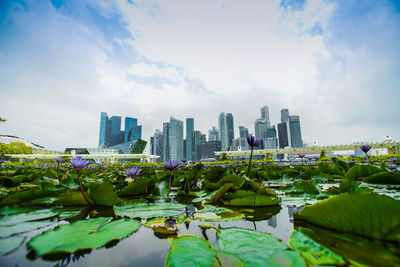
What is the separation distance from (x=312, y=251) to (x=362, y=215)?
0.68 feet

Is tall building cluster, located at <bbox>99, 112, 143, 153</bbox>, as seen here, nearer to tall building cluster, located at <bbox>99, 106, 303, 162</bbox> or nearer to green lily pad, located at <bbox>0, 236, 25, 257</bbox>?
tall building cluster, located at <bbox>99, 106, 303, 162</bbox>

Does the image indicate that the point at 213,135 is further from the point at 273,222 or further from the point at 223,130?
the point at 273,222

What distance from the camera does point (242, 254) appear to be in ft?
1.39

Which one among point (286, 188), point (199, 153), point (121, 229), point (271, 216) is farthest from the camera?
point (199, 153)

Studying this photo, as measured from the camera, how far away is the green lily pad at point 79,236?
448mm

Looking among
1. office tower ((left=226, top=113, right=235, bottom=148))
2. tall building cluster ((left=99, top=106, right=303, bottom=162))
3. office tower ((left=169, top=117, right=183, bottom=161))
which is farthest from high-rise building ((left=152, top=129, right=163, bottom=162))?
office tower ((left=226, top=113, right=235, bottom=148))

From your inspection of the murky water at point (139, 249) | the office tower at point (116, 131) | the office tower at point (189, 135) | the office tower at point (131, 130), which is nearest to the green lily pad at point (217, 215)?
the murky water at point (139, 249)

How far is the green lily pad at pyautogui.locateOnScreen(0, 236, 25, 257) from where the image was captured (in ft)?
1.48

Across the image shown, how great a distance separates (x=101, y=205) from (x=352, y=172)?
2263 millimetres

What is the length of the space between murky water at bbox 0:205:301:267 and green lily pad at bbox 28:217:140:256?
20 mm

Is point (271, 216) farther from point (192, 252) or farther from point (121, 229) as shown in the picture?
point (121, 229)

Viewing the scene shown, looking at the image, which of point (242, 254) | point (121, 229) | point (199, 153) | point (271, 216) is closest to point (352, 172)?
point (271, 216)

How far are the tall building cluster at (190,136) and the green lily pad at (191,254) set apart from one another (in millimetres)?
96540

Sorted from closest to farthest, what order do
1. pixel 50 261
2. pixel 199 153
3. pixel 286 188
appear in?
pixel 50 261, pixel 286 188, pixel 199 153
